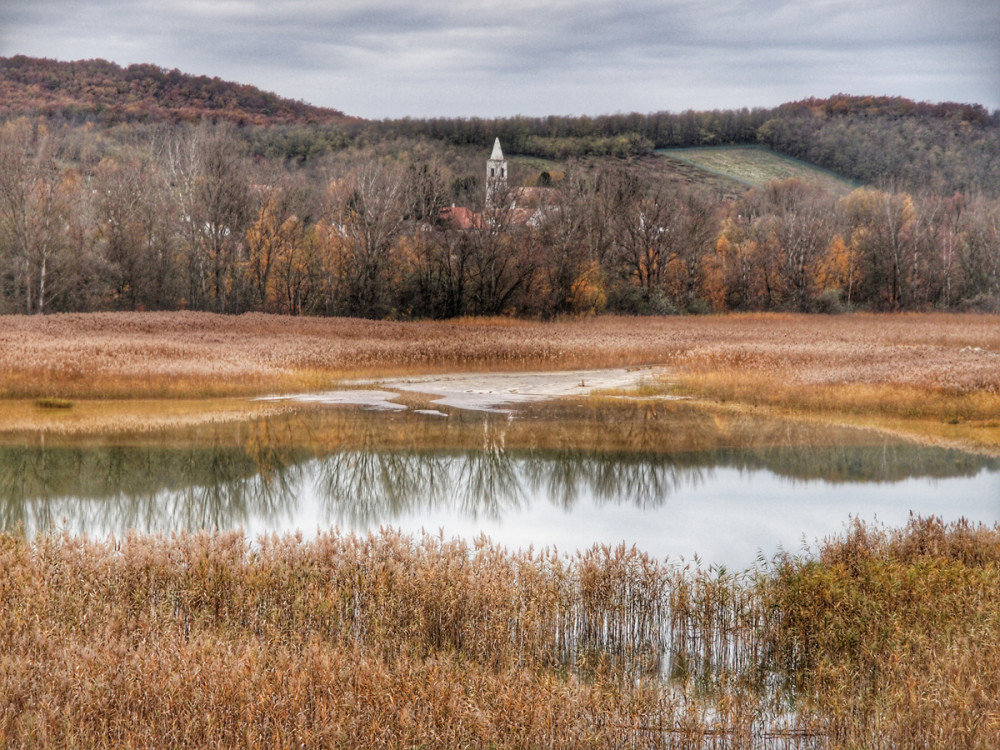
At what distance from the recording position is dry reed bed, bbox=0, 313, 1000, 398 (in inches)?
901

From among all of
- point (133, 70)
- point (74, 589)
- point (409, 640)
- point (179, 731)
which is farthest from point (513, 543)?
point (133, 70)

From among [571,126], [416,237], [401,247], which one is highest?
[571,126]

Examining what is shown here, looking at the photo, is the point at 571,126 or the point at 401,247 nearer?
the point at 401,247

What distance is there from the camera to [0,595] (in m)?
7.93

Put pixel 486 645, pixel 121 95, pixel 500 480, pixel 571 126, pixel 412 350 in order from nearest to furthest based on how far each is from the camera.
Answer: pixel 486 645, pixel 500 480, pixel 412 350, pixel 121 95, pixel 571 126

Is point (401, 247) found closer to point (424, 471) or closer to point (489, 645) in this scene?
point (424, 471)

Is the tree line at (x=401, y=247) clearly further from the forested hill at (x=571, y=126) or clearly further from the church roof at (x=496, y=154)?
the church roof at (x=496, y=154)

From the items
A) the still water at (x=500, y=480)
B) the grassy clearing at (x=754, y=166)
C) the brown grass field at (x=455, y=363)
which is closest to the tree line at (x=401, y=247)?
the brown grass field at (x=455, y=363)

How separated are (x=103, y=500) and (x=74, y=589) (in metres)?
5.15

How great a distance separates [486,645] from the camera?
304 inches

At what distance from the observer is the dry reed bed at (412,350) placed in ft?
75.1

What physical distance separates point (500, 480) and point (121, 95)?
3783 inches

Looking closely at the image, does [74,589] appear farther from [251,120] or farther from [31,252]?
[251,120]

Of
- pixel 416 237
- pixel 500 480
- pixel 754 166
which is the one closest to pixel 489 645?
pixel 500 480
